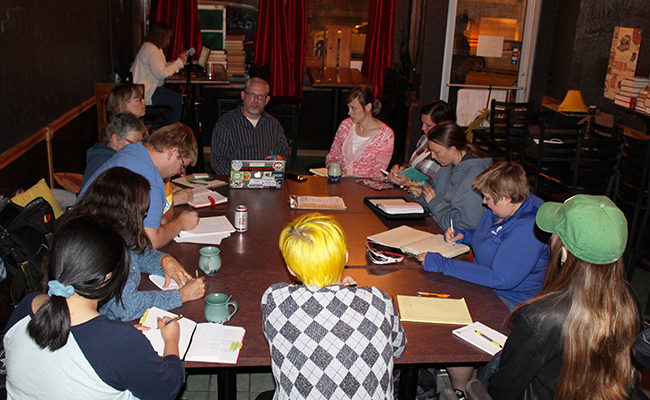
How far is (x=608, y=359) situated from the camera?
5.46 ft

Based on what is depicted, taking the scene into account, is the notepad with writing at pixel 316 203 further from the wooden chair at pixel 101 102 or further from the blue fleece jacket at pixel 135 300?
the wooden chair at pixel 101 102

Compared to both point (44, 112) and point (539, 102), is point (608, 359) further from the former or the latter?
point (539, 102)

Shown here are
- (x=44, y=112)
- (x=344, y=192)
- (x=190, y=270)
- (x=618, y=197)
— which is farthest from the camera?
(x=618, y=197)

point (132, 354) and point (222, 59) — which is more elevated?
point (222, 59)

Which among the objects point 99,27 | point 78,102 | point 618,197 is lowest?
point 618,197

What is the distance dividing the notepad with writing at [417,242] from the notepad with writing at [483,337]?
0.62m

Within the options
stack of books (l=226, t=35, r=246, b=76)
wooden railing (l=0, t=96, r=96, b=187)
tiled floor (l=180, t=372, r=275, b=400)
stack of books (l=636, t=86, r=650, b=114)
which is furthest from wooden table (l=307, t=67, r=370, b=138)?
tiled floor (l=180, t=372, r=275, b=400)

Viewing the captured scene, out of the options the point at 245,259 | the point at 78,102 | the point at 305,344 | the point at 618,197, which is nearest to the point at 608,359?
the point at 305,344

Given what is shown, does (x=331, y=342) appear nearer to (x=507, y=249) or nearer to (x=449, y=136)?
(x=507, y=249)

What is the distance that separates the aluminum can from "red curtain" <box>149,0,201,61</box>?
504cm

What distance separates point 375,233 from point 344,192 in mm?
815

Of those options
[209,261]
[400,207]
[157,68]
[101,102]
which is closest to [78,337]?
[209,261]

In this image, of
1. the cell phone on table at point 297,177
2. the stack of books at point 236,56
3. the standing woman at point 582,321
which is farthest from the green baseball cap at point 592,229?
the stack of books at point 236,56

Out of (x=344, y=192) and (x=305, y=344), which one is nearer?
(x=305, y=344)
